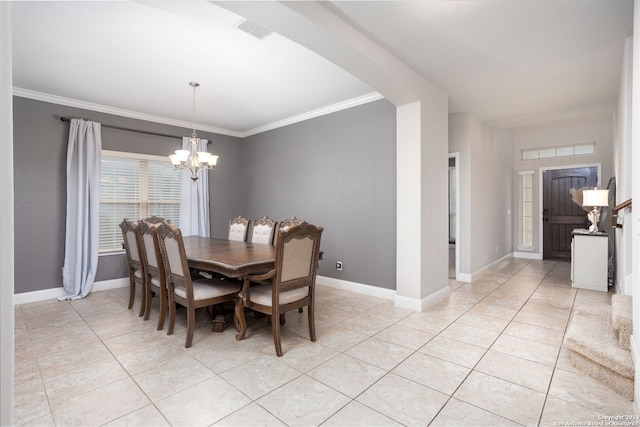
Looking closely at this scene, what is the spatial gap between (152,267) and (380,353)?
2285 millimetres

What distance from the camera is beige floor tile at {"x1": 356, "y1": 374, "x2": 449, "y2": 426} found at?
1.72m

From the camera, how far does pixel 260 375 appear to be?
215 centimetres

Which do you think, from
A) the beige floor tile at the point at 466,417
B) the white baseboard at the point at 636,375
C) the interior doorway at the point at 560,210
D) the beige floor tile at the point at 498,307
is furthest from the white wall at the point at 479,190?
the beige floor tile at the point at 466,417

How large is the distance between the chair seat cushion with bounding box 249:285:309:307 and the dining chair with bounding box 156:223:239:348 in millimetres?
263

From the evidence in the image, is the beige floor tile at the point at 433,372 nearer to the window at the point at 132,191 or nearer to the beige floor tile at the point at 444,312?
the beige floor tile at the point at 444,312

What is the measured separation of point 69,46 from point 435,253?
4289 mm

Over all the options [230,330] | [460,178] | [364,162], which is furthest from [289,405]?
[460,178]

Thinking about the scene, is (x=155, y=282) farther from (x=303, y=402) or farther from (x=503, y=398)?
(x=503, y=398)

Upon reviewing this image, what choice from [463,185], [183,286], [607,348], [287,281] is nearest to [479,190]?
[463,185]

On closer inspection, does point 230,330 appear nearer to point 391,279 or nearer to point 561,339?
point 391,279

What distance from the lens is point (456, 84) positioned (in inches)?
141

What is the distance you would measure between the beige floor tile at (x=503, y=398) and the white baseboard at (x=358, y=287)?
183 centimetres

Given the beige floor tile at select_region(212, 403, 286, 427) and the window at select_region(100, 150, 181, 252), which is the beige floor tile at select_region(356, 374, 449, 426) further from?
the window at select_region(100, 150, 181, 252)

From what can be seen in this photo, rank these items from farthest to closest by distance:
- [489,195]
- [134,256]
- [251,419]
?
[489,195], [134,256], [251,419]
